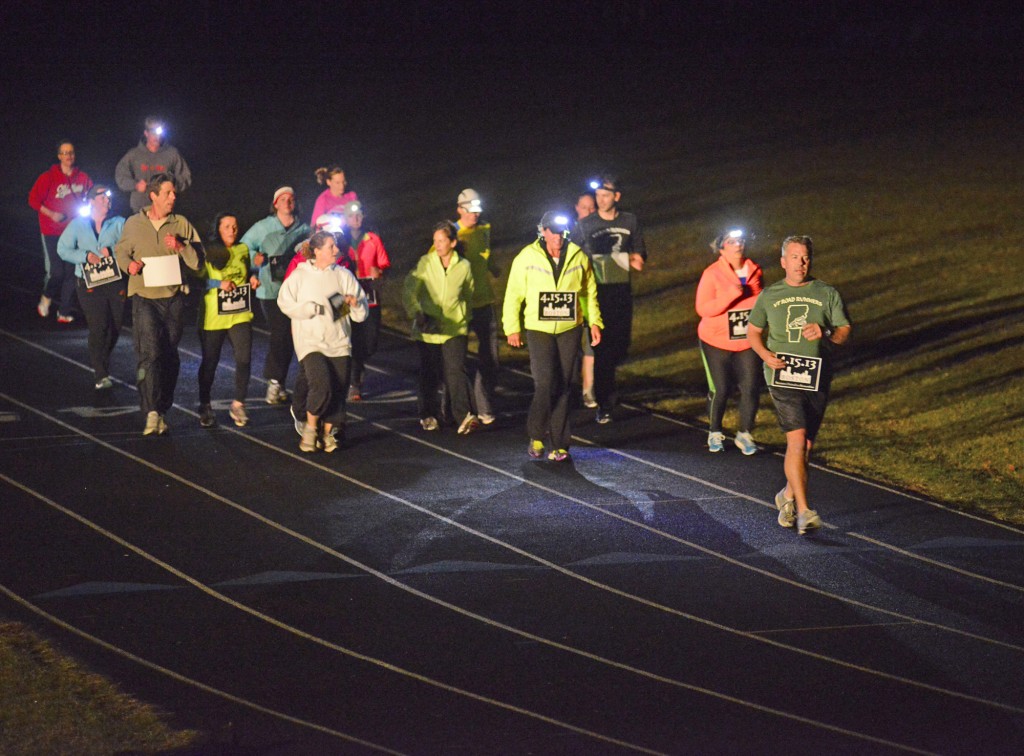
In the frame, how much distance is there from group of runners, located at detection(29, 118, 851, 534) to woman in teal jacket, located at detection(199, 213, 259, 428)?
13mm

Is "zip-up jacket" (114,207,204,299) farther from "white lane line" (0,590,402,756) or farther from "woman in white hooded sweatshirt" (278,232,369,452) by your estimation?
"white lane line" (0,590,402,756)

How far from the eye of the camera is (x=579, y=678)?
7.96 metres

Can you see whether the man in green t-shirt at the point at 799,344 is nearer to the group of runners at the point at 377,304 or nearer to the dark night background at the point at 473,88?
the group of runners at the point at 377,304

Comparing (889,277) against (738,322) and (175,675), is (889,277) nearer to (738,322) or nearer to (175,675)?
(738,322)

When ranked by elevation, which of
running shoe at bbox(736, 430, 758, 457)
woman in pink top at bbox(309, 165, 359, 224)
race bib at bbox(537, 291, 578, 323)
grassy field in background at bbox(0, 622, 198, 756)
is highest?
woman in pink top at bbox(309, 165, 359, 224)

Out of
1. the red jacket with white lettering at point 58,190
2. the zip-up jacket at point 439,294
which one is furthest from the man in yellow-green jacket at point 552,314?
the red jacket with white lettering at point 58,190

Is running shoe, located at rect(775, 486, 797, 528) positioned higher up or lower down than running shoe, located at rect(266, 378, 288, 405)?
lower down

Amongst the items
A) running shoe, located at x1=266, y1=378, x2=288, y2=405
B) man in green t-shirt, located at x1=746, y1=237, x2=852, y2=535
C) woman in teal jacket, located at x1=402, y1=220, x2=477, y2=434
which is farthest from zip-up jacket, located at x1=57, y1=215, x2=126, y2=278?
man in green t-shirt, located at x1=746, y1=237, x2=852, y2=535

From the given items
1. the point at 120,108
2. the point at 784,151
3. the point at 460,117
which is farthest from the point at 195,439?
the point at 120,108

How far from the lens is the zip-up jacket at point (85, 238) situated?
14.8 meters

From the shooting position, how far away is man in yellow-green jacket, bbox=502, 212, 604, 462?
12.5 metres

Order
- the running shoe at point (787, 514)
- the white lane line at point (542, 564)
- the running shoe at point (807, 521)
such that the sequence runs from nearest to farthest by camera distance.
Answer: the white lane line at point (542, 564)
the running shoe at point (807, 521)
the running shoe at point (787, 514)

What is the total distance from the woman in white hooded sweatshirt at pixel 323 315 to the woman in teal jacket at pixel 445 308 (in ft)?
2.34

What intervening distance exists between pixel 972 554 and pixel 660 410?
5121 millimetres
